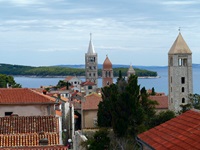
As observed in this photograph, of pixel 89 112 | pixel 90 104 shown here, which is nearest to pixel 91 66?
pixel 90 104

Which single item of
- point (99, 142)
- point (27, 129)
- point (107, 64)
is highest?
point (107, 64)

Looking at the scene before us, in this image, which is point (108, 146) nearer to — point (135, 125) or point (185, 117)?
point (135, 125)

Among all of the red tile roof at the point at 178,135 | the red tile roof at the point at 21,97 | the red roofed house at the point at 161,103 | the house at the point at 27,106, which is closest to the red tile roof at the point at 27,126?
the red tile roof at the point at 178,135

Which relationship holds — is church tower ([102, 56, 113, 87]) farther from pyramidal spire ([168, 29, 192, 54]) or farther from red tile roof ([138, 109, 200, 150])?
red tile roof ([138, 109, 200, 150])

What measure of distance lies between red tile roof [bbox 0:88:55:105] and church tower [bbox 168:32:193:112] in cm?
4484

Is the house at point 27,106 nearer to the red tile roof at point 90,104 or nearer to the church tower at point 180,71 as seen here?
the red tile roof at point 90,104

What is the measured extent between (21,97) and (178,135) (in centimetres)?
1484

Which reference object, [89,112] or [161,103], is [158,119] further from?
[161,103]

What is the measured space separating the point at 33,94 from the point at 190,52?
156ft

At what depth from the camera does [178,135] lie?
47.9 feet

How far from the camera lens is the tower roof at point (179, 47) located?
238ft

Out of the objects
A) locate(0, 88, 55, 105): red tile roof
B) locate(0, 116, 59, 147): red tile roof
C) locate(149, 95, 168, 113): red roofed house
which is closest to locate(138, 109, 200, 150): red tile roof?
locate(0, 116, 59, 147): red tile roof

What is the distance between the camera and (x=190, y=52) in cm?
7312

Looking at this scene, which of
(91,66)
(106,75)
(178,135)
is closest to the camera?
(178,135)
